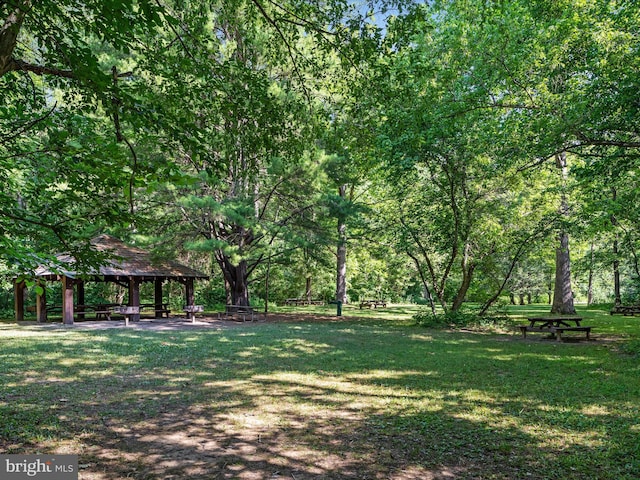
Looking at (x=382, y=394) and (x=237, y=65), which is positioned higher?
(x=237, y=65)

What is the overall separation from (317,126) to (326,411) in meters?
3.80

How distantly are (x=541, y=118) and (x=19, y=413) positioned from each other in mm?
11381

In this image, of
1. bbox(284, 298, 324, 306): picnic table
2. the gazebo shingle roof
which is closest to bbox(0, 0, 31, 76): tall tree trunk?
the gazebo shingle roof

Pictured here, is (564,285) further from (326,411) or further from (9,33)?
(9,33)

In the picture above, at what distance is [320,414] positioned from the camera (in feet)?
17.4

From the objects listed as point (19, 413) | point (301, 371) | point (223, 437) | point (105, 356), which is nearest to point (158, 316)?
point (105, 356)

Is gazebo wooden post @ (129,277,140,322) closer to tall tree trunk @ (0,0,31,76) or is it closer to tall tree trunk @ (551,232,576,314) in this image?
tall tree trunk @ (0,0,31,76)

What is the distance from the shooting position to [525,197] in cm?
1611

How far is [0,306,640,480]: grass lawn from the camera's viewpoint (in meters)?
3.87

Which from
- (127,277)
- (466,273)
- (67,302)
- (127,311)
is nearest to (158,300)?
(127,277)

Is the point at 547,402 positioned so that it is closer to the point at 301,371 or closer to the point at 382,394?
the point at 382,394

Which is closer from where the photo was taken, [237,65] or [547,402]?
[237,65]

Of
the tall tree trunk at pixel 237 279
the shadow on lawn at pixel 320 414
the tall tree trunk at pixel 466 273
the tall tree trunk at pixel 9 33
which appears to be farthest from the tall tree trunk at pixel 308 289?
the tall tree trunk at pixel 9 33

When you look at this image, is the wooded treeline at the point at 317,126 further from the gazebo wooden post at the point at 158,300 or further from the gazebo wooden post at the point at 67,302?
the gazebo wooden post at the point at 158,300
